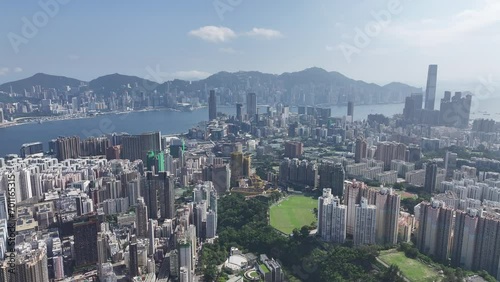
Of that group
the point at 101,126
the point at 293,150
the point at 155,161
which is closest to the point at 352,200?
the point at 155,161

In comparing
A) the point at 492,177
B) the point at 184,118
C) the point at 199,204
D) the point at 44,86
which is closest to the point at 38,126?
the point at 44,86

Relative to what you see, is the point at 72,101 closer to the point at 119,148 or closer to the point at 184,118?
the point at 184,118

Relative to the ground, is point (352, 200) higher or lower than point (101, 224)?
higher

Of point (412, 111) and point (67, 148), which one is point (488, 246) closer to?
point (67, 148)

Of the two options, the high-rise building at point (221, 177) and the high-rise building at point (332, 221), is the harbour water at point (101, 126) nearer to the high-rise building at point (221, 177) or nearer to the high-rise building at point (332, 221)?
the high-rise building at point (221, 177)

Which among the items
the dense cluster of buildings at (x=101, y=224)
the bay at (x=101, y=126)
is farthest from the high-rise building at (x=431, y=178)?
the bay at (x=101, y=126)

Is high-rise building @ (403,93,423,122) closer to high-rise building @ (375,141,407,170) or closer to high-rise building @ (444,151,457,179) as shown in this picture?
high-rise building @ (375,141,407,170)
